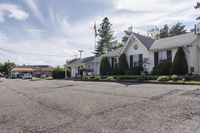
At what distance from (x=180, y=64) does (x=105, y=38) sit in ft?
171

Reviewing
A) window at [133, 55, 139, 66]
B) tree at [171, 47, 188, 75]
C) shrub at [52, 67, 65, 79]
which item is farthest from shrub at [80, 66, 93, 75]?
tree at [171, 47, 188, 75]

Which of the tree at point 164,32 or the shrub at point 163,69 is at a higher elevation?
the tree at point 164,32

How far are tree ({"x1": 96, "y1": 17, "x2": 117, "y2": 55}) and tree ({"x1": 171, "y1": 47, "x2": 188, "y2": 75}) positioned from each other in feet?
163

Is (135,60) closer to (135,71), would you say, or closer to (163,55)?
(135,71)

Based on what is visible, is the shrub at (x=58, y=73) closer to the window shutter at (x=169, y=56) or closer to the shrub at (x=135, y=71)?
the shrub at (x=135, y=71)

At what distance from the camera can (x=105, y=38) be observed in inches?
3004

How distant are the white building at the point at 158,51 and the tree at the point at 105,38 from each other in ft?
124

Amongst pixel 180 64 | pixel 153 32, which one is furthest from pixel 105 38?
pixel 180 64

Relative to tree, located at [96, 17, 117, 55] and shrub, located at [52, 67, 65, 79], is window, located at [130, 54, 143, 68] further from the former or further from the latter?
tree, located at [96, 17, 117, 55]

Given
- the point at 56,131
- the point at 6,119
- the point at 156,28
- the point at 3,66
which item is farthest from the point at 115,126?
the point at 3,66

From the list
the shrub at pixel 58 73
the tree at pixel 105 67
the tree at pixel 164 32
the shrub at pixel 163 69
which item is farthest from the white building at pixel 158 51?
the tree at pixel 164 32

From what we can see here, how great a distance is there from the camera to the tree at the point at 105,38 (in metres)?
75.6

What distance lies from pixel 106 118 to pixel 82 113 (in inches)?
47.0

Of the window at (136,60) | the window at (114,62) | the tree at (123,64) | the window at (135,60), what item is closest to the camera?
the window at (136,60)
